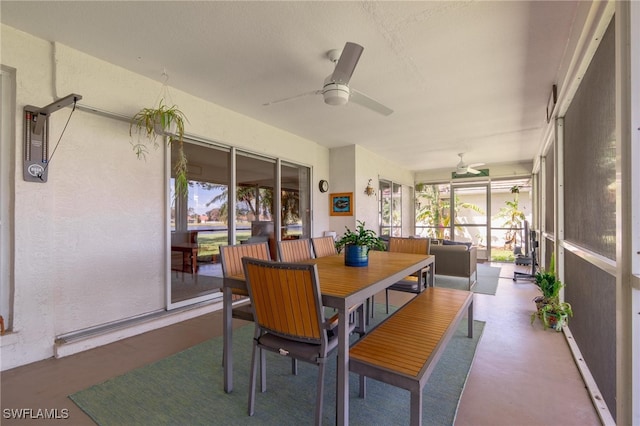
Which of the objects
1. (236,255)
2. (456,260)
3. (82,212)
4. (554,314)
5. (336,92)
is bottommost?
(554,314)

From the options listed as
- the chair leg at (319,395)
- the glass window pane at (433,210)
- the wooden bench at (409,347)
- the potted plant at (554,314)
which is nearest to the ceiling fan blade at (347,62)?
the wooden bench at (409,347)

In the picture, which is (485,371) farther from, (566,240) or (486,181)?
(486,181)

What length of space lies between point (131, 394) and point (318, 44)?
294cm

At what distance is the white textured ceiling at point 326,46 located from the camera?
2018 millimetres

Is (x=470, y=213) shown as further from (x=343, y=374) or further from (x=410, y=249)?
(x=343, y=374)

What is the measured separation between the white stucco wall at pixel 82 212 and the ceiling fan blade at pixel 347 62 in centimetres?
209

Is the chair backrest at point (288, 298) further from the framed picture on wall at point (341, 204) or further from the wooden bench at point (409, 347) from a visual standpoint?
the framed picture on wall at point (341, 204)

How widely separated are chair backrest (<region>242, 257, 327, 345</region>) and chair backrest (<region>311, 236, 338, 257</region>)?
4.92 feet

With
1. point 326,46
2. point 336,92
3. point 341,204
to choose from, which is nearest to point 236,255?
point 336,92

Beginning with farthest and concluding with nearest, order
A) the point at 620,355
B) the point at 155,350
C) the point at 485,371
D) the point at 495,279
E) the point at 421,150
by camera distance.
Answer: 1. the point at 421,150
2. the point at 495,279
3. the point at 155,350
4. the point at 485,371
5. the point at 620,355

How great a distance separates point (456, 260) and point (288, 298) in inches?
156

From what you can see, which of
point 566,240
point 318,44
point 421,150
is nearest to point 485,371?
point 566,240

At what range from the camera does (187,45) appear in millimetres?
2438

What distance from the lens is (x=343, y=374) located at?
1411 millimetres
